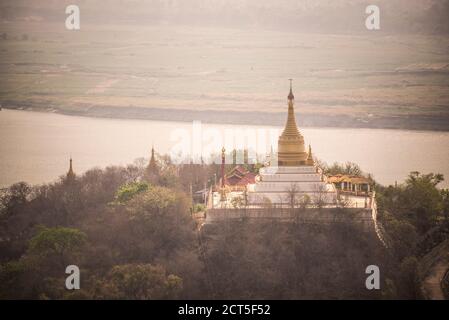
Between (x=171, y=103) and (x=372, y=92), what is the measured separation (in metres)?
15.1

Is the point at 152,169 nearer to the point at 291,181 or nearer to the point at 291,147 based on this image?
the point at 291,147

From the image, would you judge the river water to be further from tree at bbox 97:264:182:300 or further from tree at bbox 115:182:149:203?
tree at bbox 97:264:182:300

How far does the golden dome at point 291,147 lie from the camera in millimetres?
53750

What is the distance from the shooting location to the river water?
75.9m

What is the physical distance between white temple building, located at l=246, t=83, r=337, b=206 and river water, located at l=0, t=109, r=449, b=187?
50.8ft

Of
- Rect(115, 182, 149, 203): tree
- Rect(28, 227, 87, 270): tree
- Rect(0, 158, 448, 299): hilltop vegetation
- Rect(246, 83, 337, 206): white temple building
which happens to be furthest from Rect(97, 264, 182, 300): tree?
Rect(115, 182, 149, 203): tree

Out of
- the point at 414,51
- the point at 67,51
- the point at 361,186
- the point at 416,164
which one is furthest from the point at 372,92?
Result: the point at 361,186

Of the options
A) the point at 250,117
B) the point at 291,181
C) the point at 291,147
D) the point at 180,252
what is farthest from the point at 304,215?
the point at 250,117

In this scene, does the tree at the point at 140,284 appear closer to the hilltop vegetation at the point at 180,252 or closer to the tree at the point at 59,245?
the hilltop vegetation at the point at 180,252

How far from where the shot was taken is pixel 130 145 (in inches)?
3489

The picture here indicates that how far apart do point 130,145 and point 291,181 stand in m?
36.3

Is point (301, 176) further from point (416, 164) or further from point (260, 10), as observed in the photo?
point (260, 10)

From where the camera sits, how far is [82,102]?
118 m
